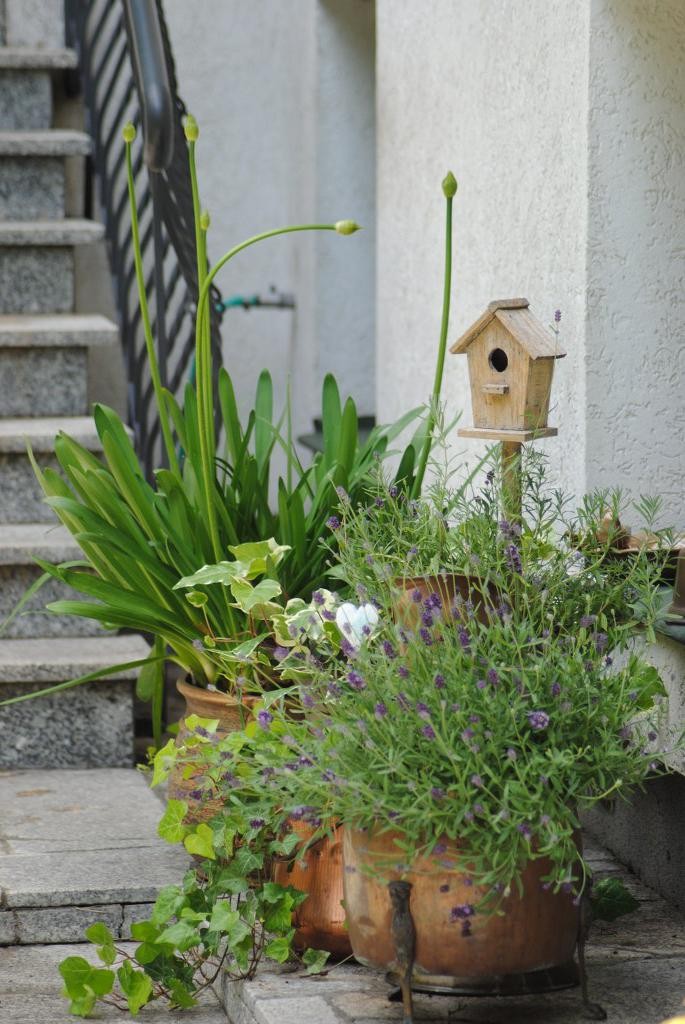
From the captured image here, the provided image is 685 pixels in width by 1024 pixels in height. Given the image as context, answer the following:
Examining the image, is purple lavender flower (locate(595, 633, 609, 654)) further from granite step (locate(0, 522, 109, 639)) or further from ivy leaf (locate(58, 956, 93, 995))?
granite step (locate(0, 522, 109, 639))

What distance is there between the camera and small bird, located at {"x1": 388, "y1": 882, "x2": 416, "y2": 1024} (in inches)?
69.4

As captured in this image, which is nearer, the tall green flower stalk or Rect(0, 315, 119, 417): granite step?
the tall green flower stalk

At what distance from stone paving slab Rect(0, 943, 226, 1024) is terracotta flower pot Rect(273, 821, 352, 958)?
0.20 meters

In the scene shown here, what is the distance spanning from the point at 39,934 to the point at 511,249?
4.95ft

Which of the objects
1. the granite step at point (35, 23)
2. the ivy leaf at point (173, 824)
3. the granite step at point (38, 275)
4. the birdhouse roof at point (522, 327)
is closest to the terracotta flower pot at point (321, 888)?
the ivy leaf at point (173, 824)

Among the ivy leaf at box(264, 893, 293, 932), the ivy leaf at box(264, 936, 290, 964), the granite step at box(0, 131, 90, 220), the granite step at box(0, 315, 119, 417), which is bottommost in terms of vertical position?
the ivy leaf at box(264, 936, 290, 964)

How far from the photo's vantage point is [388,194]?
3.56 m

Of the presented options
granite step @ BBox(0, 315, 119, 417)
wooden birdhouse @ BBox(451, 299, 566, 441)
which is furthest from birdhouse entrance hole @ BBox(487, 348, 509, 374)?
granite step @ BBox(0, 315, 119, 417)

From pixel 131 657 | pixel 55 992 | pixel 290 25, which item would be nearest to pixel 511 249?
pixel 131 657

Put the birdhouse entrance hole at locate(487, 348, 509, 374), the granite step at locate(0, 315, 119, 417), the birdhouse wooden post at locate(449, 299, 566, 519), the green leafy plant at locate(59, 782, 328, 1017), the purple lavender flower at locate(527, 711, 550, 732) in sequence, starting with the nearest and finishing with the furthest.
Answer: the purple lavender flower at locate(527, 711, 550, 732)
the green leafy plant at locate(59, 782, 328, 1017)
the birdhouse wooden post at locate(449, 299, 566, 519)
the birdhouse entrance hole at locate(487, 348, 509, 374)
the granite step at locate(0, 315, 119, 417)

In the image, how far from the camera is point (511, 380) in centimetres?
217

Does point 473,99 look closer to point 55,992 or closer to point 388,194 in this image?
point 388,194

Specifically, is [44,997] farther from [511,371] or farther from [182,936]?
[511,371]

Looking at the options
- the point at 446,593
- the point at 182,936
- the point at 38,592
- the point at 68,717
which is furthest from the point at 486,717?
the point at 38,592
